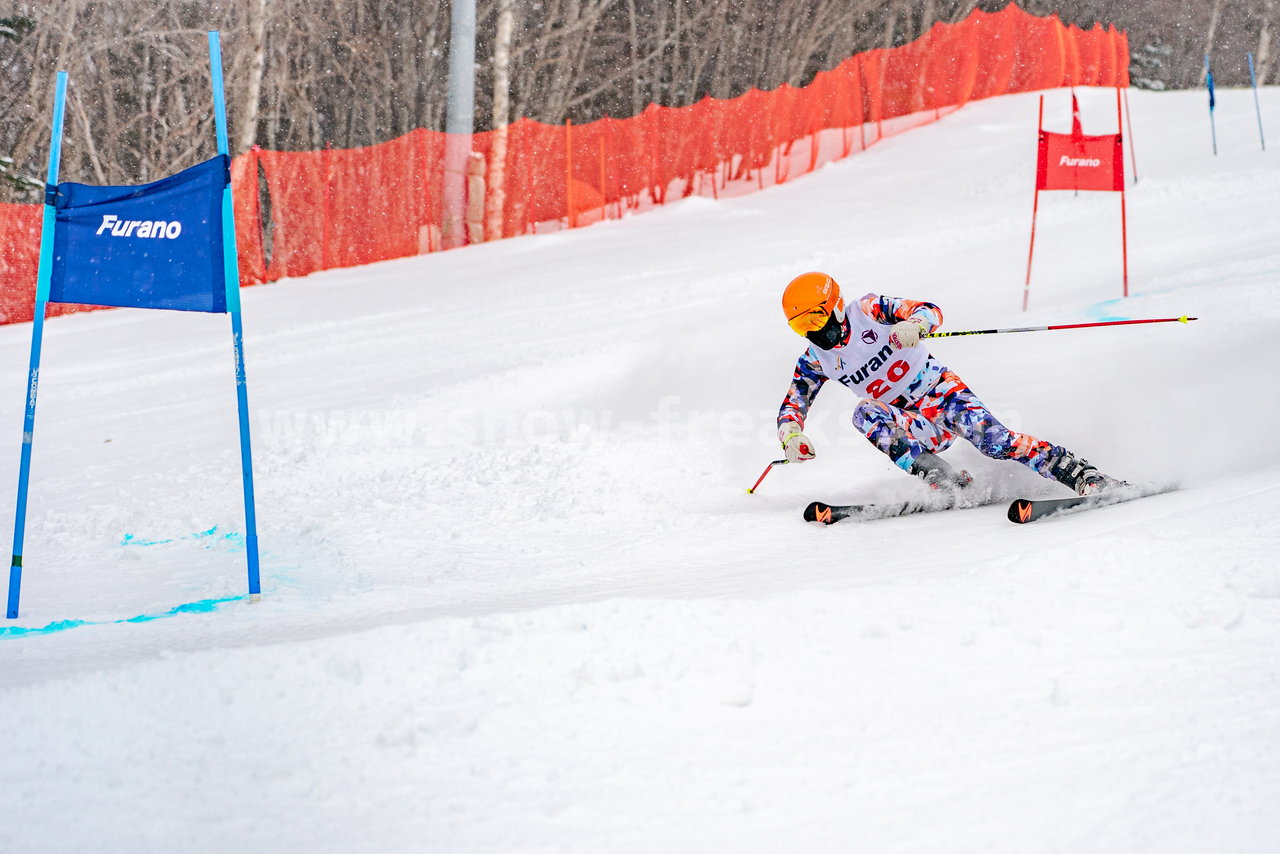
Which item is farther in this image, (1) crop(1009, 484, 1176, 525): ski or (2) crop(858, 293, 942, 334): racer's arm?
(2) crop(858, 293, 942, 334): racer's arm

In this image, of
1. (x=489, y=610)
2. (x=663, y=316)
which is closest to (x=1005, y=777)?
(x=489, y=610)

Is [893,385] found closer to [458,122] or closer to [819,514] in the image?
[819,514]

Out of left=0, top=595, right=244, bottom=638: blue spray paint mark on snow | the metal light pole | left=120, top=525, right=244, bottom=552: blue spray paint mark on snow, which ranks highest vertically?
the metal light pole

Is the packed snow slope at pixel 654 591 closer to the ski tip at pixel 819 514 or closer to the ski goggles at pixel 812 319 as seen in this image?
the ski tip at pixel 819 514

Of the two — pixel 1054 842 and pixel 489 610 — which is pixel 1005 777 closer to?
pixel 1054 842

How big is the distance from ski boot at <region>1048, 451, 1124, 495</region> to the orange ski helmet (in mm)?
1254

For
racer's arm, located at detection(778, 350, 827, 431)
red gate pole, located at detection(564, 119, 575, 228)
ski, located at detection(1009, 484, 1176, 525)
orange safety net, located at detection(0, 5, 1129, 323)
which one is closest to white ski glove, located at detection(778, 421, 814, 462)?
racer's arm, located at detection(778, 350, 827, 431)

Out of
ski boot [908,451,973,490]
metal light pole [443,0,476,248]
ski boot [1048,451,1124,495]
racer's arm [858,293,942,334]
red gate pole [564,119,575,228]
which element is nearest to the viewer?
ski boot [1048,451,1124,495]

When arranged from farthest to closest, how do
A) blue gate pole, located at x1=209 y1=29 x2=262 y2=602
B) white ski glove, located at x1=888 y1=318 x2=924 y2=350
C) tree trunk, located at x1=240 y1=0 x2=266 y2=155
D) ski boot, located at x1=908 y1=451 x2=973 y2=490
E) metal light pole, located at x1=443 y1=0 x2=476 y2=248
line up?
tree trunk, located at x1=240 y1=0 x2=266 y2=155 < metal light pole, located at x1=443 y1=0 x2=476 y2=248 < ski boot, located at x1=908 y1=451 x2=973 y2=490 < white ski glove, located at x1=888 y1=318 x2=924 y2=350 < blue gate pole, located at x1=209 y1=29 x2=262 y2=602

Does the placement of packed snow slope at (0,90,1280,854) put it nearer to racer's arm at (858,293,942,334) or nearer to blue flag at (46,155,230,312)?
racer's arm at (858,293,942,334)

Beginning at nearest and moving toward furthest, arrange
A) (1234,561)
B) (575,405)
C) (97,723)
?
(97,723) < (1234,561) < (575,405)

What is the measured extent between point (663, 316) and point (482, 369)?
183 cm

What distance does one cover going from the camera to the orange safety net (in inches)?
579

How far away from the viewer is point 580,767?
7.94ft
